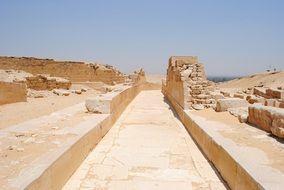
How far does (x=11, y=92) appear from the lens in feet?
43.2

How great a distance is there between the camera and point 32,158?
11.9ft

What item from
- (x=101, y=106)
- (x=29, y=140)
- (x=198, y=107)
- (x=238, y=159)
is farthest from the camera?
(x=198, y=107)

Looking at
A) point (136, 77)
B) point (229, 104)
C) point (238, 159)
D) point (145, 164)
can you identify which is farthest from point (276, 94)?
point (238, 159)

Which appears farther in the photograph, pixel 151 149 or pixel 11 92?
pixel 11 92

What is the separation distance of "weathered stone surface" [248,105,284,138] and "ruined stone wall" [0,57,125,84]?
22.5 metres

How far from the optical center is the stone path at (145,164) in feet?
12.7

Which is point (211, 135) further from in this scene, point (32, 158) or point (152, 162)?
point (32, 158)

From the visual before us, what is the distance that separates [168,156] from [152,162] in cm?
48

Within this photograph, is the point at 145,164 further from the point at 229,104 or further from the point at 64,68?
the point at 64,68

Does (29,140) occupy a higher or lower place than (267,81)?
lower

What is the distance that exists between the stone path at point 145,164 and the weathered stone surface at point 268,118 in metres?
1.22

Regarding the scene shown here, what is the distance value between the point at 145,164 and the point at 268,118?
2293mm

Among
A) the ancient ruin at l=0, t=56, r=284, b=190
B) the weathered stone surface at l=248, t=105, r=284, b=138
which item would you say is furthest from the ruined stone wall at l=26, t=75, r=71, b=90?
the weathered stone surface at l=248, t=105, r=284, b=138

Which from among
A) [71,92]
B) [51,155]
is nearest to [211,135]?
[51,155]
